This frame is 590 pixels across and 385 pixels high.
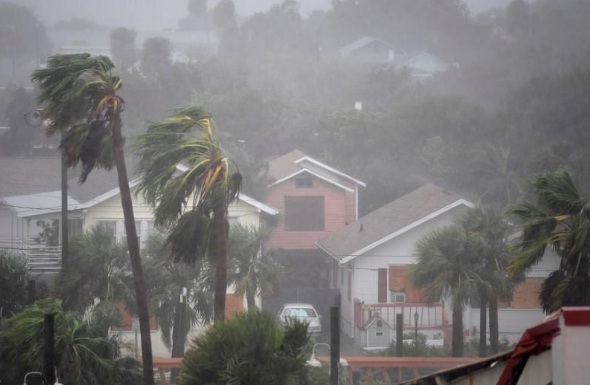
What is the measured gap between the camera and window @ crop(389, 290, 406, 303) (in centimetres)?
3762

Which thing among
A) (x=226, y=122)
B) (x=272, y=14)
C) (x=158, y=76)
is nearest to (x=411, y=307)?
(x=226, y=122)

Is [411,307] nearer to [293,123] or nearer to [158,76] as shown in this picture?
[293,123]

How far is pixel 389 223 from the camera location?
40.7 meters

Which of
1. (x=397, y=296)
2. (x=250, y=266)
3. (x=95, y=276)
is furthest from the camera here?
(x=397, y=296)

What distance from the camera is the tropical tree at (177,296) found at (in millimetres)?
30516

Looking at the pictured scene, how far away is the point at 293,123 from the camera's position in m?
76.1

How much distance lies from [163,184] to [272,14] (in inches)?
4581

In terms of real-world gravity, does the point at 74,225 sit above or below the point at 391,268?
above

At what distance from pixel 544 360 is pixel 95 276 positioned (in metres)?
23.8

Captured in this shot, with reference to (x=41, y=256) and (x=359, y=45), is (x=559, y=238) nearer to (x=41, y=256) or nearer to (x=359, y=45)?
(x=41, y=256)

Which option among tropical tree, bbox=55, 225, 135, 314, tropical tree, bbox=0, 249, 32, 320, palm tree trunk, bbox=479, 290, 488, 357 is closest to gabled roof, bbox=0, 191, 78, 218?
tropical tree, bbox=55, 225, 135, 314

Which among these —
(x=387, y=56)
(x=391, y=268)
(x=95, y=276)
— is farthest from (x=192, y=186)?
(x=387, y=56)

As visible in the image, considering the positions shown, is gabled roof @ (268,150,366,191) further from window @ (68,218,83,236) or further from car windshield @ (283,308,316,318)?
window @ (68,218,83,236)

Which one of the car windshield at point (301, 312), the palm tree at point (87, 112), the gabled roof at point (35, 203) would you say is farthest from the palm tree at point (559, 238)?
the gabled roof at point (35, 203)
